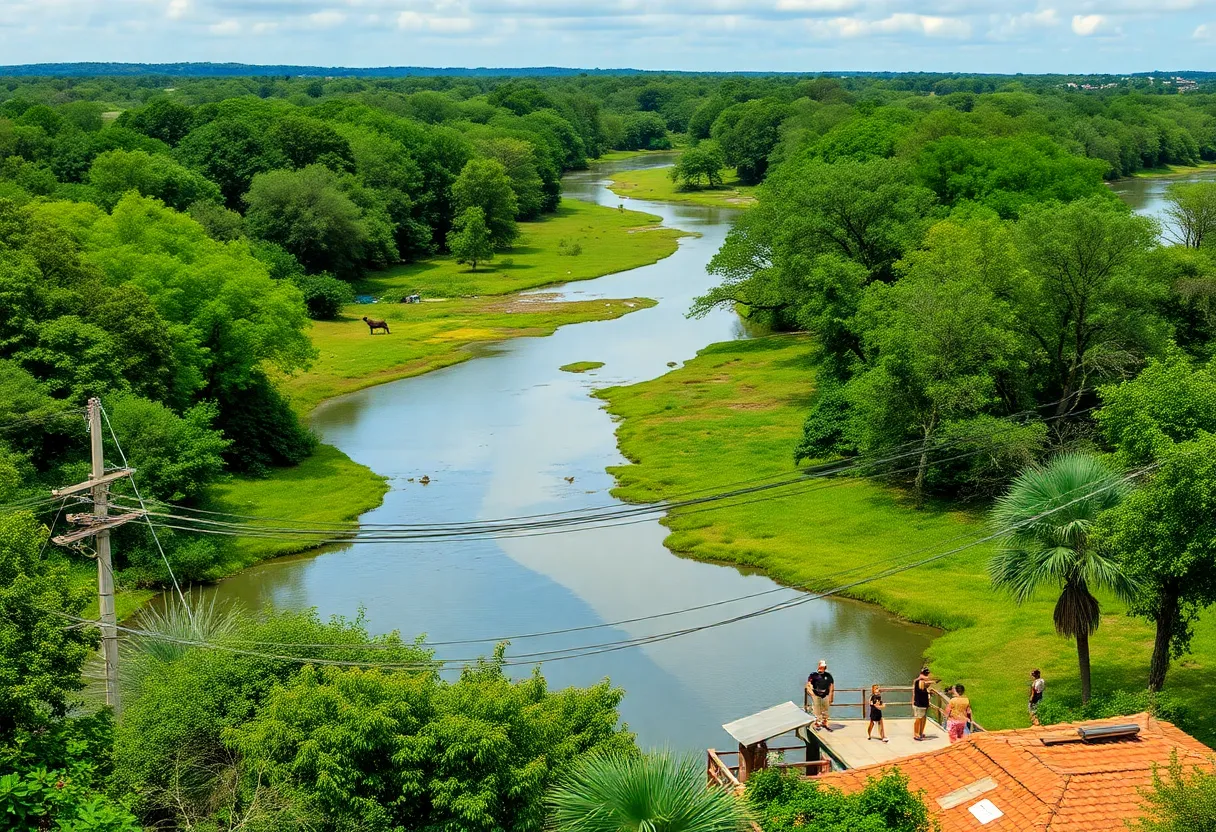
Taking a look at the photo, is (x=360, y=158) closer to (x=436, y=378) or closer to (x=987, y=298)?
(x=436, y=378)

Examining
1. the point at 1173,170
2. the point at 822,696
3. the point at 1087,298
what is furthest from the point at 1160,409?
the point at 1173,170

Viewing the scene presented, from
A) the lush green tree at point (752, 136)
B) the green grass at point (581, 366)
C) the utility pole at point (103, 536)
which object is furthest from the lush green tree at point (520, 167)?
the utility pole at point (103, 536)

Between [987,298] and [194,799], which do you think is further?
[987,298]

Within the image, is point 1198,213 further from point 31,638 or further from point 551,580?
point 31,638

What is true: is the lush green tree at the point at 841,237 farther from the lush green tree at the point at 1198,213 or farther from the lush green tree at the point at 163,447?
the lush green tree at the point at 163,447

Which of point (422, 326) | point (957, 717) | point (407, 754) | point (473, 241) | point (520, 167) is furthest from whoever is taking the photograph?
point (520, 167)

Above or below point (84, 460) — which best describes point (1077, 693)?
below

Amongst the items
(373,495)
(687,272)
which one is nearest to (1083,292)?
(373,495)

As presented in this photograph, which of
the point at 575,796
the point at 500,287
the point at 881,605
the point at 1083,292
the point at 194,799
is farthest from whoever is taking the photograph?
the point at 500,287
